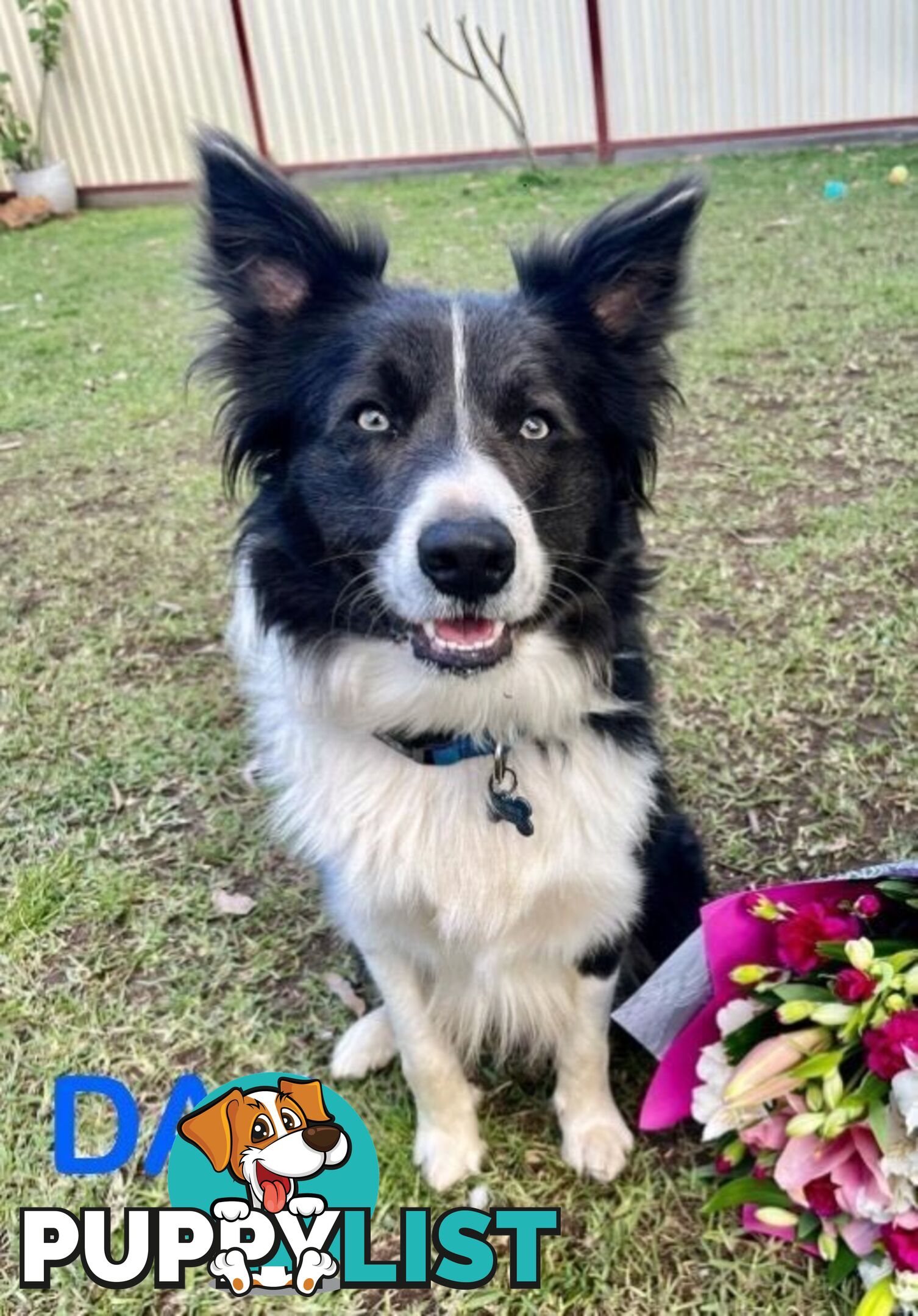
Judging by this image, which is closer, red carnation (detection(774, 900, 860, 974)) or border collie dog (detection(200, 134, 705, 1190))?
red carnation (detection(774, 900, 860, 974))

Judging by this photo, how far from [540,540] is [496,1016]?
0.95 metres

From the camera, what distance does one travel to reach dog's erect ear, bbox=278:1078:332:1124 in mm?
1935

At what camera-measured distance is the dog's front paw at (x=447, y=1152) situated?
2061 millimetres

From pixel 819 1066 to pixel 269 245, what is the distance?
164 cm

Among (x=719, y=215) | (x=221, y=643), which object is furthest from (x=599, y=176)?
(x=221, y=643)

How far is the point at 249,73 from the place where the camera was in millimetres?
11688

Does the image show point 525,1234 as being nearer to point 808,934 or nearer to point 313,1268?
point 313,1268

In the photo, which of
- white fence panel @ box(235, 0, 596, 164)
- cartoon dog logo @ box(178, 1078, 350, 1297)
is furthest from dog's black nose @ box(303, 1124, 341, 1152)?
white fence panel @ box(235, 0, 596, 164)

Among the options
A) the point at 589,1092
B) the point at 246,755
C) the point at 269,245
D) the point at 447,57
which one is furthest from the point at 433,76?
the point at 589,1092

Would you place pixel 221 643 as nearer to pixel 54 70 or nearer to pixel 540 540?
pixel 540 540

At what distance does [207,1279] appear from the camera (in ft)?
6.24

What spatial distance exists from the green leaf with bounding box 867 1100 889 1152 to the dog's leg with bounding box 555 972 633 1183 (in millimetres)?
531

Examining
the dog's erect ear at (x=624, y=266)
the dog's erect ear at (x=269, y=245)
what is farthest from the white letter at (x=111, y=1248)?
the dog's erect ear at (x=624, y=266)

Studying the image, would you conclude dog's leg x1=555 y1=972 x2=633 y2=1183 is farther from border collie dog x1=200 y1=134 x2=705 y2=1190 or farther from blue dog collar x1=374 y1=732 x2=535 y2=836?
blue dog collar x1=374 y1=732 x2=535 y2=836
